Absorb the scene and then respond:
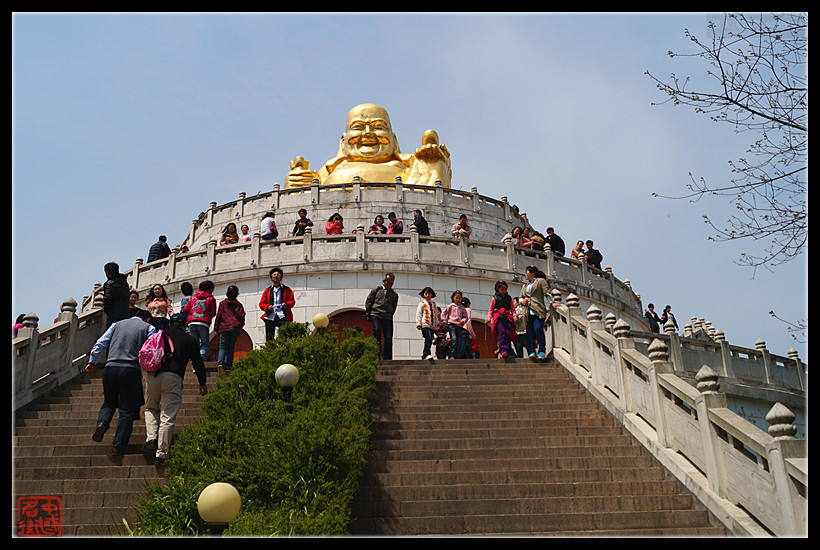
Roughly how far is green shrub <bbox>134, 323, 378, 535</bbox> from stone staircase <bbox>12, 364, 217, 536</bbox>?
43 cm

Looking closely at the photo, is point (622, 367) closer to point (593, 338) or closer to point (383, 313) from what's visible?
point (593, 338)

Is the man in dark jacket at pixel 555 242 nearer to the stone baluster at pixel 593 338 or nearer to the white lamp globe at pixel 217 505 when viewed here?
the stone baluster at pixel 593 338

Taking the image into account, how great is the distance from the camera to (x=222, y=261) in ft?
62.8

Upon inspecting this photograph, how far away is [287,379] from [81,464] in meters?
2.37

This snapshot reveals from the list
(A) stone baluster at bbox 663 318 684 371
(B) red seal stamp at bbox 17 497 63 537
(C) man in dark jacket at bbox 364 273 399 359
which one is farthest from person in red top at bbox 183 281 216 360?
(A) stone baluster at bbox 663 318 684 371

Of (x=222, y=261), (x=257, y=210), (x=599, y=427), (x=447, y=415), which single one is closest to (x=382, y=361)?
(x=447, y=415)

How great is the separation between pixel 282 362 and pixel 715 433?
202 inches

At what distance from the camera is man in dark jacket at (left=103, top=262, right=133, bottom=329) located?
1201 centimetres

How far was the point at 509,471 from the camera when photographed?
8.20 metres

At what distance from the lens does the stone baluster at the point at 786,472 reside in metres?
6.08

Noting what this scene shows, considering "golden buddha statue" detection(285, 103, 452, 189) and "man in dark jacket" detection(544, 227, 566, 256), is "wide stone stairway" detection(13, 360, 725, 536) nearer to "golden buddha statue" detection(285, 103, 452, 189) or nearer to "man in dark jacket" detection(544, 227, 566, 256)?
"man in dark jacket" detection(544, 227, 566, 256)

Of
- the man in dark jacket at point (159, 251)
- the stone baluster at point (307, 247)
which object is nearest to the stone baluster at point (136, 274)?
the man in dark jacket at point (159, 251)

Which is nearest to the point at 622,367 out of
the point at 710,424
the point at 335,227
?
the point at 710,424

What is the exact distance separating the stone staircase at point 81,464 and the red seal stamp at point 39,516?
62 mm
